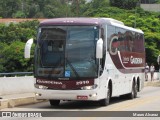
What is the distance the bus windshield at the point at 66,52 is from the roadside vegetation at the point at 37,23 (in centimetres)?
3250

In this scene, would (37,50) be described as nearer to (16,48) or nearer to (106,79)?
(106,79)

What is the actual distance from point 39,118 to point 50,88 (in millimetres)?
3158

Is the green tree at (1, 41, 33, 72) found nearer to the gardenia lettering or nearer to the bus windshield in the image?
the gardenia lettering

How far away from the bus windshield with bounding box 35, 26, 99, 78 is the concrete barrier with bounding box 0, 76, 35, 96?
4.76 m

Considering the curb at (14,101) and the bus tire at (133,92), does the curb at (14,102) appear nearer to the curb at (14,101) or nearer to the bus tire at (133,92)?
the curb at (14,101)

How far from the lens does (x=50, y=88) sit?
18.7 meters

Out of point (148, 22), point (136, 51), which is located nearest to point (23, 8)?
point (148, 22)

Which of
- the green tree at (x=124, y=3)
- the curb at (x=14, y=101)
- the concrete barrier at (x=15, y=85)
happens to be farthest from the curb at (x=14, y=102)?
the green tree at (x=124, y=3)

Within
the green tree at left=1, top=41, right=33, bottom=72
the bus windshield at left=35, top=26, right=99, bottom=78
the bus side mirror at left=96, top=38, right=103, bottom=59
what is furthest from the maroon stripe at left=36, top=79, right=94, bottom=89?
the green tree at left=1, top=41, right=33, bottom=72

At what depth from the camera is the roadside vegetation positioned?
5606cm

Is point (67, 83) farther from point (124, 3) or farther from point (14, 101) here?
point (124, 3)

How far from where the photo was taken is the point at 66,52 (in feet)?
61.3

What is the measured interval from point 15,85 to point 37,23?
5356 cm

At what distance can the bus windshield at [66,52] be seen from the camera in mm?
18562
